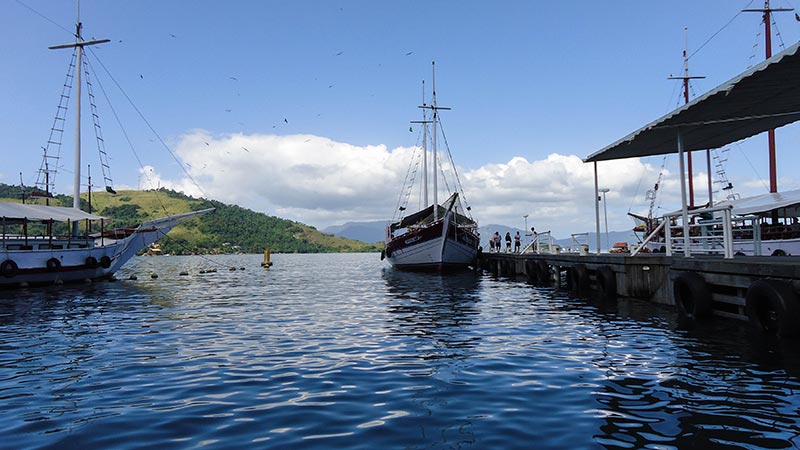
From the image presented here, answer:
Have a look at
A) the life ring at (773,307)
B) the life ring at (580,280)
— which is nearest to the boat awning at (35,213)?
the life ring at (580,280)

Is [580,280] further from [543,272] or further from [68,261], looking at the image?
[68,261]

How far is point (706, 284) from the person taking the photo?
47.8 ft

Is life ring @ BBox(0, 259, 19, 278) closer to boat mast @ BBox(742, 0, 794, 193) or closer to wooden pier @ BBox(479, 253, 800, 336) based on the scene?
wooden pier @ BBox(479, 253, 800, 336)

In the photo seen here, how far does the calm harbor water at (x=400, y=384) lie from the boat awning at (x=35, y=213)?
18.4m

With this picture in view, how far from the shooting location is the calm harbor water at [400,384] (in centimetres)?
587

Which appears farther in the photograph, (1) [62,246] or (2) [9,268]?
(1) [62,246]

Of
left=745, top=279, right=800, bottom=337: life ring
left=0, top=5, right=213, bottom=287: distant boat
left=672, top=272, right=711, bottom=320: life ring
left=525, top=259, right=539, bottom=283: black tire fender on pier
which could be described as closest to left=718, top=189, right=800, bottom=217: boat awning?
left=672, top=272, right=711, bottom=320: life ring

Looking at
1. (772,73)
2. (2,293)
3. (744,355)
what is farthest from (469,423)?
(2,293)

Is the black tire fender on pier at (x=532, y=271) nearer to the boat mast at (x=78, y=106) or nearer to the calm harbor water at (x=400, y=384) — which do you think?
the calm harbor water at (x=400, y=384)

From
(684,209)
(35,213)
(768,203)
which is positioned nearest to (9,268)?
(35,213)

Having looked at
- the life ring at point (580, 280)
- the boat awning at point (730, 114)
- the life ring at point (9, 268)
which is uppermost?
the boat awning at point (730, 114)

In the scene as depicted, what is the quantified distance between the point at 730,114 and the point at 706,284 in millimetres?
5956

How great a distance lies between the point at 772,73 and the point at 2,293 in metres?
34.6

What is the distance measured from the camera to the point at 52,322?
16.2m
